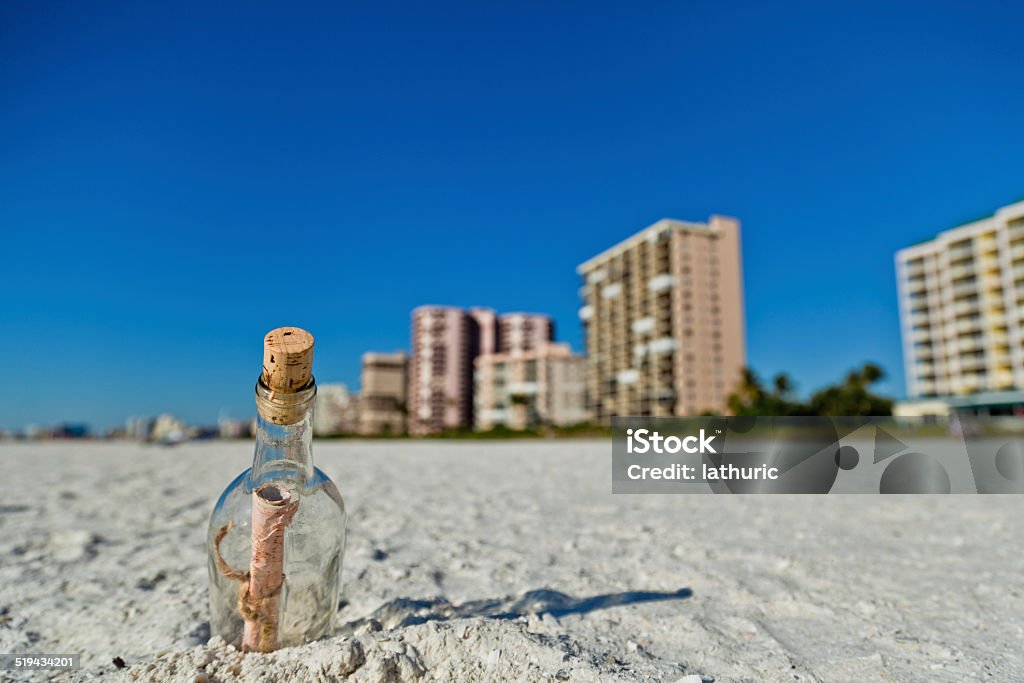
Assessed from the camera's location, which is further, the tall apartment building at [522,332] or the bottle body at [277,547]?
the tall apartment building at [522,332]

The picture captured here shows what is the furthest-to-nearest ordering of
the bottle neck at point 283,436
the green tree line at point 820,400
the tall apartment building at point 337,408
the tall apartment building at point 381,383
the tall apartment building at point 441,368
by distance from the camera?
1. the tall apartment building at point 337,408
2. the tall apartment building at point 381,383
3. the tall apartment building at point 441,368
4. the green tree line at point 820,400
5. the bottle neck at point 283,436

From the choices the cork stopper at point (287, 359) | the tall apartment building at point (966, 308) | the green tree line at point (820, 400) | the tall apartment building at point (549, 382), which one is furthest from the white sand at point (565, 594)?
the tall apartment building at point (549, 382)

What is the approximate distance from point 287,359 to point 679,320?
62605 mm

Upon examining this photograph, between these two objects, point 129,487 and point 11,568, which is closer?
point 11,568

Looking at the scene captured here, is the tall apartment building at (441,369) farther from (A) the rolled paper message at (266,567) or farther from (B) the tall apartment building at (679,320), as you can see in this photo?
(A) the rolled paper message at (266,567)

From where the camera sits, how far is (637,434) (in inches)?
165

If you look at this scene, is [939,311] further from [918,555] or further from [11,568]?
[11,568]

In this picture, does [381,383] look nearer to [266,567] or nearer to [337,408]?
[337,408]

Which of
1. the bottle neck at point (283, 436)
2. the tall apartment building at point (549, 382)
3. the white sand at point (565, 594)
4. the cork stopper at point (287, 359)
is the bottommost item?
the white sand at point (565, 594)

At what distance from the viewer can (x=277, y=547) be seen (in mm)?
1637

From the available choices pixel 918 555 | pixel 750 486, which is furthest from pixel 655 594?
pixel 750 486

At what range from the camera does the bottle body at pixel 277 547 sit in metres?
1.66

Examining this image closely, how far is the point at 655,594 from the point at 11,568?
3.50 metres

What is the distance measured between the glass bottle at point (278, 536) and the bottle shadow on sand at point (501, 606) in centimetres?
64
